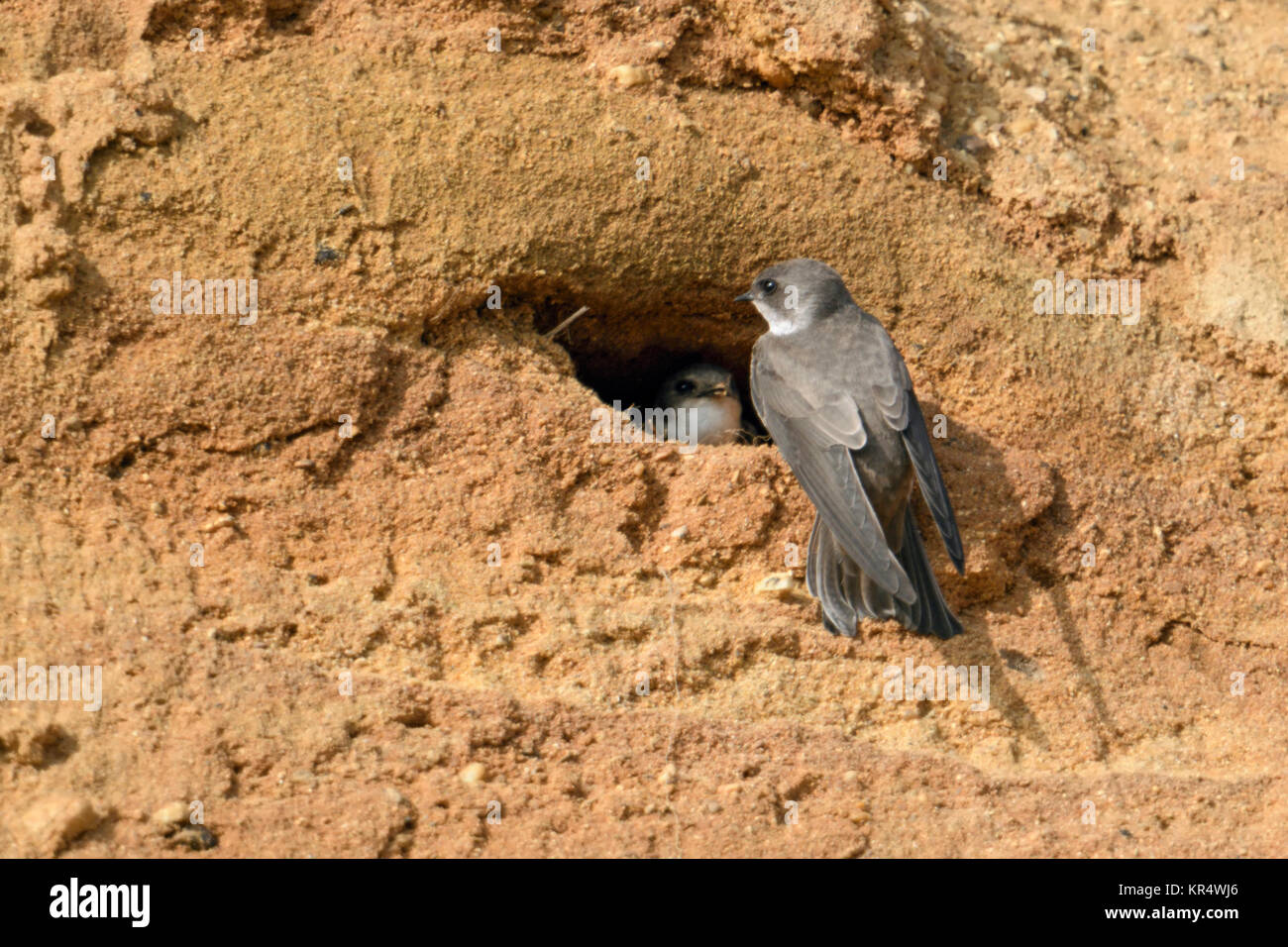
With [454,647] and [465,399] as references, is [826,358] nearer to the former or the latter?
[465,399]

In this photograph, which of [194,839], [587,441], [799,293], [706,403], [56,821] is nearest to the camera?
[56,821]

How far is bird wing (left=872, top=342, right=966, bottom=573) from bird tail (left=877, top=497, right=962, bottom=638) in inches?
4.2

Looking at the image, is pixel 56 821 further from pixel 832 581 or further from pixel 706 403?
pixel 706 403

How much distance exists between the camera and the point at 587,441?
546 cm

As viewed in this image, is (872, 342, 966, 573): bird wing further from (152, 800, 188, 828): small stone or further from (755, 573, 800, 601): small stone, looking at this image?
(152, 800, 188, 828): small stone

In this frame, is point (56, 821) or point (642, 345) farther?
point (642, 345)

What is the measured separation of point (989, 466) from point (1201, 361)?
1.41 metres

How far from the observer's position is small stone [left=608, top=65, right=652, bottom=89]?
617cm

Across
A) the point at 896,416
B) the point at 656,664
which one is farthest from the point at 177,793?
the point at 896,416

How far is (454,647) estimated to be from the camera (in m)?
4.88

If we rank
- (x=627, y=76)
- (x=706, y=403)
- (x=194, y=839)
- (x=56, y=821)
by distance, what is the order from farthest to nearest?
(x=706, y=403), (x=627, y=76), (x=194, y=839), (x=56, y=821)

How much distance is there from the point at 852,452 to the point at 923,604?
60cm

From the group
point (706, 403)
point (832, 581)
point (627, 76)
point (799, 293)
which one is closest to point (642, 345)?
point (706, 403)

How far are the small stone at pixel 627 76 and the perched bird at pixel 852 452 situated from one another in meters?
1.02
